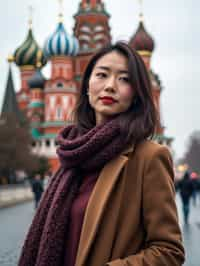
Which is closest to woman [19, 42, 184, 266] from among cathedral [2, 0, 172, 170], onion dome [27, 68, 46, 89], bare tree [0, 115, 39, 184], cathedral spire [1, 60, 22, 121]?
bare tree [0, 115, 39, 184]

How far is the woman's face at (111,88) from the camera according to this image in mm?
2502

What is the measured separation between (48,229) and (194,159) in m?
78.7

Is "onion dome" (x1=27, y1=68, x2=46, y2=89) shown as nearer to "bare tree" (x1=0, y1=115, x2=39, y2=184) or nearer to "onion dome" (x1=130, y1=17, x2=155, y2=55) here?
"onion dome" (x1=130, y1=17, x2=155, y2=55)

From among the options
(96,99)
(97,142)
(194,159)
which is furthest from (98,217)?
(194,159)

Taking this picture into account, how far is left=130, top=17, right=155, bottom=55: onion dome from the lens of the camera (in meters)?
59.9

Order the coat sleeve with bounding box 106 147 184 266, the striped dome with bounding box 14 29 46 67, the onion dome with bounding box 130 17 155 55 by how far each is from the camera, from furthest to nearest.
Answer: the striped dome with bounding box 14 29 46 67 < the onion dome with bounding box 130 17 155 55 < the coat sleeve with bounding box 106 147 184 266

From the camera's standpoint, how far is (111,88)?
2.49 meters

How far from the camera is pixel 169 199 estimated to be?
2258 millimetres

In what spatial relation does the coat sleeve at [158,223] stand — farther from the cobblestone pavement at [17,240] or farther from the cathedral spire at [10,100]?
the cathedral spire at [10,100]

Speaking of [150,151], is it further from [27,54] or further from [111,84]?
[27,54]

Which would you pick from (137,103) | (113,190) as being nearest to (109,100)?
(137,103)

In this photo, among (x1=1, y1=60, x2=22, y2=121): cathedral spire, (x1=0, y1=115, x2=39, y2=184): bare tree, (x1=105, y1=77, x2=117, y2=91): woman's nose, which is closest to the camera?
(x1=105, y1=77, x2=117, y2=91): woman's nose

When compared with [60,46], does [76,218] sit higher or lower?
lower

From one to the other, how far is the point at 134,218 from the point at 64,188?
390 mm
